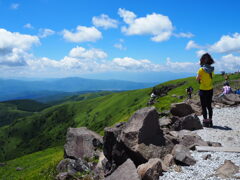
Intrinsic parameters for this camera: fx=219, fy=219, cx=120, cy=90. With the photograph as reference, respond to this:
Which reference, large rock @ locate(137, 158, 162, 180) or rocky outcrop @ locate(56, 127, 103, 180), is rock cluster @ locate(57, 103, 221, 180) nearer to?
large rock @ locate(137, 158, 162, 180)

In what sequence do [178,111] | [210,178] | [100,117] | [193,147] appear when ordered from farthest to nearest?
[100,117], [178,111], [193,147], [210,178]

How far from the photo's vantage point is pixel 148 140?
13211 mm

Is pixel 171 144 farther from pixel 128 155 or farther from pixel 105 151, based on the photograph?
pixel 105 151

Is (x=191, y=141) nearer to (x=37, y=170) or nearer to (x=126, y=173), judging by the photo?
(x=126, y=173)

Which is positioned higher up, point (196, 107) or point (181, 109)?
point (181, 109)

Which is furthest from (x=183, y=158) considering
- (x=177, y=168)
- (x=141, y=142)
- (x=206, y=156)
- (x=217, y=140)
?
(x=217, y=140)

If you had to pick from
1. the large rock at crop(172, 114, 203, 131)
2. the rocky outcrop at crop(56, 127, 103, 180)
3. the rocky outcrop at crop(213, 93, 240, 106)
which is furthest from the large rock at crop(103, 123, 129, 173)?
the rocky outcrop at crop(213, 93, 240, 106)

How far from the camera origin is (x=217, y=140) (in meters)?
16.7

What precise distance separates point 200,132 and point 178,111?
5.36 m

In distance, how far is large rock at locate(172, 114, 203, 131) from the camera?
19.5 metres

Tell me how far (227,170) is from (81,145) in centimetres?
1581

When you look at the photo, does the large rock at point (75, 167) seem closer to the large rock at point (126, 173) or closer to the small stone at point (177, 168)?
the large rock at point (126, 173)

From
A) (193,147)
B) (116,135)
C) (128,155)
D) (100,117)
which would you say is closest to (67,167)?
(116,135)

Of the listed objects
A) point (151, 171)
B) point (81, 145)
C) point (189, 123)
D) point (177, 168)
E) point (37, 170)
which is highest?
point (189, 123)
